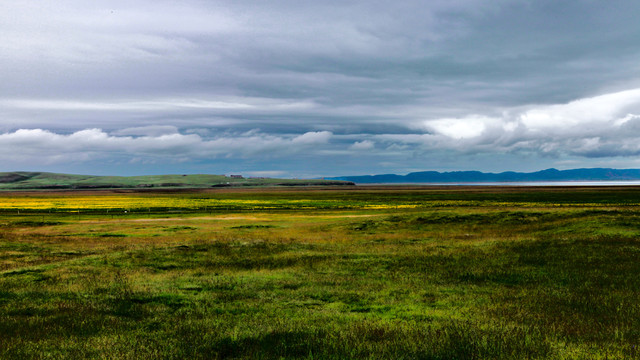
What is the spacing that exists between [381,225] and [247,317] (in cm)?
3595

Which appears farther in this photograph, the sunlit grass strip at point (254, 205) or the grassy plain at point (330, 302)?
the sunlit grass strip at point (254, 205)

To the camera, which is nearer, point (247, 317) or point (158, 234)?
point (247, 317)

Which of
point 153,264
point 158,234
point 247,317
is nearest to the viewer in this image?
point 247,317

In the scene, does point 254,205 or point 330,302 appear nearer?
point 330,302

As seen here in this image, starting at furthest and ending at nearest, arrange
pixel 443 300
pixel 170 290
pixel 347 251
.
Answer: pixel 347 251
pixel 170 290
pixel 443 300

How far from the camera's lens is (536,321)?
1126 centimetres

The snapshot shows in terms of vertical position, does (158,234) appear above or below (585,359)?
below

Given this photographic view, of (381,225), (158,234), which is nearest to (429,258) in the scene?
(381,225)

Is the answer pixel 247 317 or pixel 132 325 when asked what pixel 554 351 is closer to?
pixel 247 317

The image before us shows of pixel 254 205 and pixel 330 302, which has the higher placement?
pixel 330 302

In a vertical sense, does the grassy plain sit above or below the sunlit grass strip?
above

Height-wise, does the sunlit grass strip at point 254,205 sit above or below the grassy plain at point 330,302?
below

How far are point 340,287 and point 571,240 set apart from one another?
1923 centimetres

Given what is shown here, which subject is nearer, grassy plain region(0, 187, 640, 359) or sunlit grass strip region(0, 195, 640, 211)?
grassy plain region(0, 187, 640, 359)
